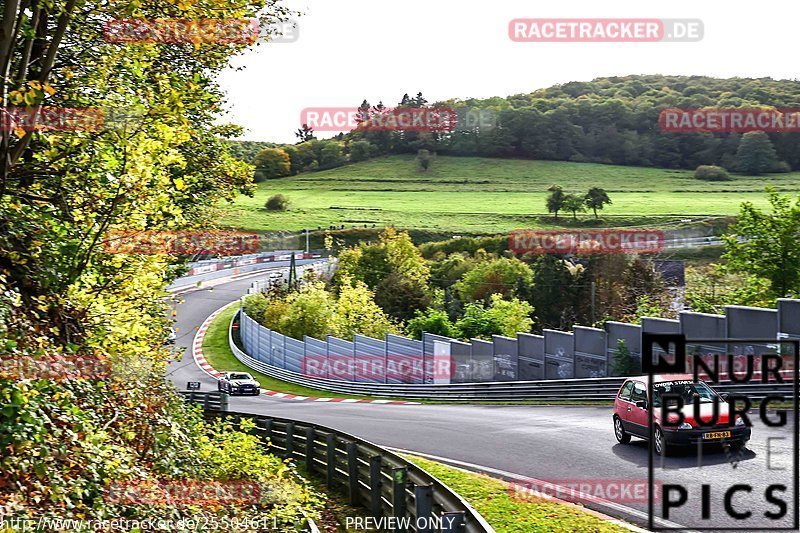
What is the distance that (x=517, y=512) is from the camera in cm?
1167

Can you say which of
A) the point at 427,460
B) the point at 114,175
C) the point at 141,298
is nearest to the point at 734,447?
the point at 427,460

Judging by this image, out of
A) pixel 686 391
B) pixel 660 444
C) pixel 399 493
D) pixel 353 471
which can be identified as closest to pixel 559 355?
pixel 686 391

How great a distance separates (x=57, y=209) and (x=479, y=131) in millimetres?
136709

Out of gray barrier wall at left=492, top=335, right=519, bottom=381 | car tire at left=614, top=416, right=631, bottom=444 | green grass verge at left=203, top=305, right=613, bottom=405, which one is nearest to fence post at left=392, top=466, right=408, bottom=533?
car tire at left=614, top=416, right=631, bottom=444

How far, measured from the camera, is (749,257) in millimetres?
35000

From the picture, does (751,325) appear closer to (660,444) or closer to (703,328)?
(703,328)

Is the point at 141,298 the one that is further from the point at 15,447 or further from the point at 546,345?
the point at 546,345

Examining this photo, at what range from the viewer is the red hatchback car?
1344cm

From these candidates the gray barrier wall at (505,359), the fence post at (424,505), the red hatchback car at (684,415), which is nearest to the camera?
the fence post at (424,505)

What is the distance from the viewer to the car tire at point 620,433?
52.1 feet

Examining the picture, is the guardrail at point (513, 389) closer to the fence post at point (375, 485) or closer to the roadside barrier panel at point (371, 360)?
the roadside barrier panel at point (371, 360)

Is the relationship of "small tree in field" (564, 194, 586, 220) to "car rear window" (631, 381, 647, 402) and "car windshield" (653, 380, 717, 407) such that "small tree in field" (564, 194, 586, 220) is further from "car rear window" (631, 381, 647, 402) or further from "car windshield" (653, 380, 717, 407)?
"car windshield" (653, 380, 717, 407)

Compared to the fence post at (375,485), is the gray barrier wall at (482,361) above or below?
below

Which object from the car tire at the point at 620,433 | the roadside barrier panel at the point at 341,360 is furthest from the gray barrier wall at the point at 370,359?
the car tire at the point at 620,433
